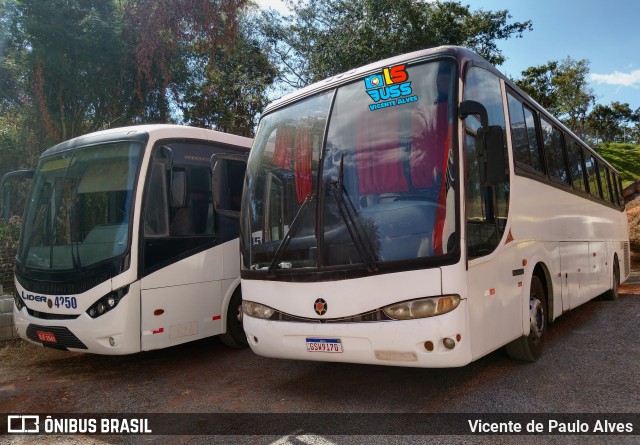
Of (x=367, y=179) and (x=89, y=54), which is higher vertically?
(x=89, y=54)

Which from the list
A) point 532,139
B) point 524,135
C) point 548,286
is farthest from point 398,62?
point 548,286

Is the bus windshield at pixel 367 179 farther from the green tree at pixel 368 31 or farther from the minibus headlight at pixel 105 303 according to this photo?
the green tree at pixel 368 31

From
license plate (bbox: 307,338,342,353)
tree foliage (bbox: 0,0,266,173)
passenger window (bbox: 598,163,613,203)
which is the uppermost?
tree foliage (bbox: 0,0,266,173)

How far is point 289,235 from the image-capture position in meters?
5.03

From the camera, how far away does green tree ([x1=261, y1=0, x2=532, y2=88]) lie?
765 inches

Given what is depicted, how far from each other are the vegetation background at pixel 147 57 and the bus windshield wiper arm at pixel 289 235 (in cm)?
957

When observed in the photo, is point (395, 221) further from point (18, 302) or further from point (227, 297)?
point (18, 302)

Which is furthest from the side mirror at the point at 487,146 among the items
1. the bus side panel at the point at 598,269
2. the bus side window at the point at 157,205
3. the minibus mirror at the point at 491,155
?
the bus side panel at the point at 598,269

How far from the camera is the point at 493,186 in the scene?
4934mm

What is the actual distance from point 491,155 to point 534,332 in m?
2.35

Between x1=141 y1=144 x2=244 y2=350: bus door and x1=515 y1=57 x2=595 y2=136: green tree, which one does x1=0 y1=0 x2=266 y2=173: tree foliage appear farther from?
x1=515 y1=57 x2=595 y2=136: green tree

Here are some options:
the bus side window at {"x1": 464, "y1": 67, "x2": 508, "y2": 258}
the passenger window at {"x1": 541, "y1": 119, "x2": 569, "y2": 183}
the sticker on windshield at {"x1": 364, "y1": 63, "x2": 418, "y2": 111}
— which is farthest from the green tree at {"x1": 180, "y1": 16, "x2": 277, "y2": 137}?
the bus side window at {"x1": 464, "y1": 67, "x2": 508, "y2": 258}

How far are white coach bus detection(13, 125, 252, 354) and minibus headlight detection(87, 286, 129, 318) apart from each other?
0.4 inches

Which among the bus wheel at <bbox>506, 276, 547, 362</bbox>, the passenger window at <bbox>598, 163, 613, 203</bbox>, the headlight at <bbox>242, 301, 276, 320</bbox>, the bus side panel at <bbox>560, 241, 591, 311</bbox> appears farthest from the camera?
the passenger window at <bbox>598, 163, 613, 203</bbox>
